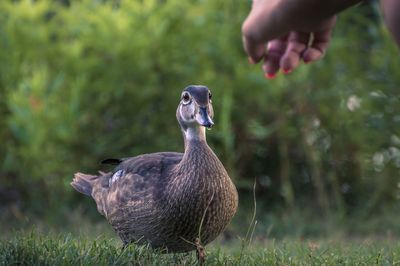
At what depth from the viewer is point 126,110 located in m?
7.71

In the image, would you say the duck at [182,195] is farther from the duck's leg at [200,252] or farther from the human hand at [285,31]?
the human hand at [285,31]

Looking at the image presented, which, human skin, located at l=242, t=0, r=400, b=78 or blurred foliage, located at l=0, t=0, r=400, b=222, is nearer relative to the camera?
human skin, located at l=242, t=0, r=400, b=78

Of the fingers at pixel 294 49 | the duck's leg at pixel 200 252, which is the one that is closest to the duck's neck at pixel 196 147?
the duck's leg at pixel 200 252

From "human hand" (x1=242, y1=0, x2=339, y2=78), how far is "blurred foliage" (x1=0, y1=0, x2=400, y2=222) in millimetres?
2596

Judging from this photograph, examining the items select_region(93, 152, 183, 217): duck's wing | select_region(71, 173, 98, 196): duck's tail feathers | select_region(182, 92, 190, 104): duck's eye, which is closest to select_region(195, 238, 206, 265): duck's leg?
select_region(93, 152, 183, 217): duck's wing

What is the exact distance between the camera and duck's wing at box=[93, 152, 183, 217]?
4.48 m

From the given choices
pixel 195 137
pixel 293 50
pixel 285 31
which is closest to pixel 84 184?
pixel 195 137

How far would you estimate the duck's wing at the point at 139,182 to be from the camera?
4484mm

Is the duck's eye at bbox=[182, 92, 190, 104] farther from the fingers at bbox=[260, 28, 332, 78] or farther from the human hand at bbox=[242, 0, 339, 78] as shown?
the fingers at bbox=[260, 28, 332, 78]

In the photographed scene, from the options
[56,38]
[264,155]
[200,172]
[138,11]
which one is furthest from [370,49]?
[200,172]

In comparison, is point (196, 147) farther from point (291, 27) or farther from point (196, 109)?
point (291, 27)

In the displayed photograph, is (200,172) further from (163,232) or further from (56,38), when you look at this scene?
(56,38)

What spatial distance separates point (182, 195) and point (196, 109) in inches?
17.5

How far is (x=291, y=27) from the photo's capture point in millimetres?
3889
